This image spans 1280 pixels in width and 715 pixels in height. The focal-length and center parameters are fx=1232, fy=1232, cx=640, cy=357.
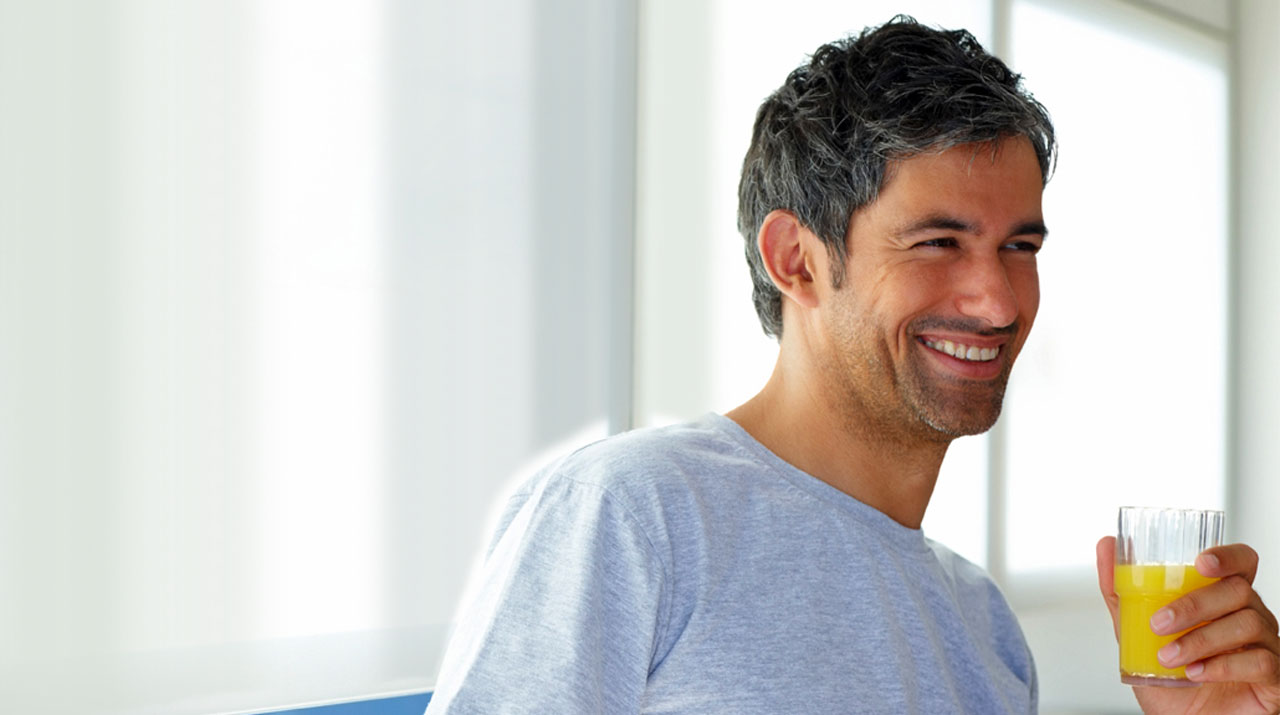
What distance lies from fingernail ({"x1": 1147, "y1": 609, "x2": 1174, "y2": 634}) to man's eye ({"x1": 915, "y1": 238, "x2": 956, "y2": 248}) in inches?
15.9

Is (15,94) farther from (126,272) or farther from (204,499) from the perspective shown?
(204,499)

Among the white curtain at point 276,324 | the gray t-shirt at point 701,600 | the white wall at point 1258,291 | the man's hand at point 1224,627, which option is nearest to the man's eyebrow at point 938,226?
the gray t-shirt at point 701,600

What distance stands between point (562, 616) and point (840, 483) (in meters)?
0.39

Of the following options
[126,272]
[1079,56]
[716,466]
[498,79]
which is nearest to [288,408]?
[126,272]

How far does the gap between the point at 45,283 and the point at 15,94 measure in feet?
0.77

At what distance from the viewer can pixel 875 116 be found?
126 centimetres

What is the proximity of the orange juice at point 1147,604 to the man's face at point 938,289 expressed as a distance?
21cm

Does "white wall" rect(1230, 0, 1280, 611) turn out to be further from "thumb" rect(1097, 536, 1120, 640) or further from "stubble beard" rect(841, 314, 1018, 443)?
"stubble beard" rect(841, 314, 1018, 443)

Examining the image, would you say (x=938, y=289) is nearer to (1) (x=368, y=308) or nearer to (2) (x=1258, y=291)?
(1) (x=368, y=308)

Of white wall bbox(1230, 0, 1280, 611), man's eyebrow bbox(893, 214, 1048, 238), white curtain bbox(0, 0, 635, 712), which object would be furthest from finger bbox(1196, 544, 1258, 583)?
white wall bbox(1230, 0, 1280, 611)

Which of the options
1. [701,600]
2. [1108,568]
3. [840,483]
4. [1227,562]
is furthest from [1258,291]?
[701,600]

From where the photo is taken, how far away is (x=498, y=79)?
207cm

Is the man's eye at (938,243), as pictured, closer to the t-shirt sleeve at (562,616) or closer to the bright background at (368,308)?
the t-shirt sleeve at (562,616)

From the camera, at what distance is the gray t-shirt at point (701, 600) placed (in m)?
0.98
